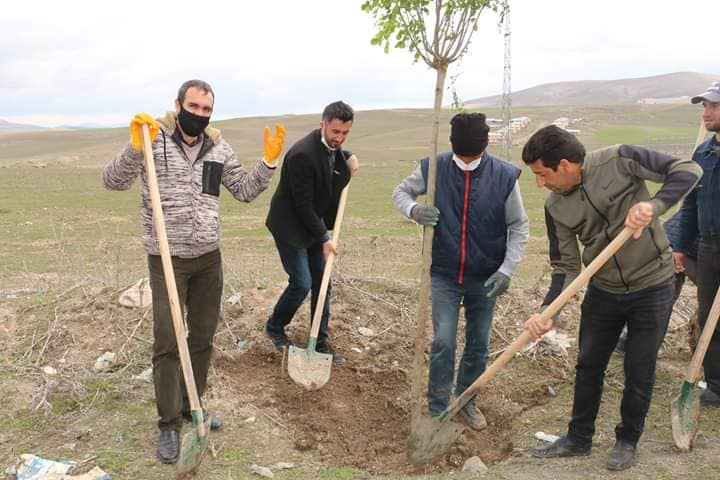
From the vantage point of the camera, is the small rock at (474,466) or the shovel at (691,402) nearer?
the small rock at (474,466)

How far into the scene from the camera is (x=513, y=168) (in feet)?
12.2

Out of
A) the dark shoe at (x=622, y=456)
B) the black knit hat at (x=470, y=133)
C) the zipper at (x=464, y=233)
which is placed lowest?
the dark shoe at (x=622, y=456)

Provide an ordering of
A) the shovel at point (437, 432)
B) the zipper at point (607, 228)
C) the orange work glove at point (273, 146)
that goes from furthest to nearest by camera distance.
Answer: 1. the orange work glove at point (273, 146)
2. the shovel at point (437, 432)
3. the zipper at point (607, 228)

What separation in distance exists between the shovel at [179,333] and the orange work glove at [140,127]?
4 centimetres

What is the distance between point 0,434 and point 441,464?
2.73 meters

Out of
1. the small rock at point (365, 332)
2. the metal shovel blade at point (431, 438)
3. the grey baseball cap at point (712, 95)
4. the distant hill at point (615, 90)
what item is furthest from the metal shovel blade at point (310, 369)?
the distant hill at point (615, 90)

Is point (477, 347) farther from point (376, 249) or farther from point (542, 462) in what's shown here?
point (376, 249)

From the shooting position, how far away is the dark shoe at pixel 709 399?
4.28m

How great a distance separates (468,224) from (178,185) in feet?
5.43

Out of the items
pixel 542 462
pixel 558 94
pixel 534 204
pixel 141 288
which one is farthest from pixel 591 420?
pixel 558 94

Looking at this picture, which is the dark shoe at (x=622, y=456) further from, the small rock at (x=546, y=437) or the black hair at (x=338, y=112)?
the black hair at (x=338, y=112)

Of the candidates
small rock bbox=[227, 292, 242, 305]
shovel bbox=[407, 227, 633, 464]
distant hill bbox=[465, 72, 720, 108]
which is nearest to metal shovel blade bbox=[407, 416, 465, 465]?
shovel bbox=[407, 227, 633, 464]

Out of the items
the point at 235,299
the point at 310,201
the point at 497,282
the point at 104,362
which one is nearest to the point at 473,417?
the point at 497,282

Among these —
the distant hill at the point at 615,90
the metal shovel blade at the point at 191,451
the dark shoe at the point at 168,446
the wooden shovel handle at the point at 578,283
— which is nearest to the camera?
the wooden shovel handle at the point at 578,283
